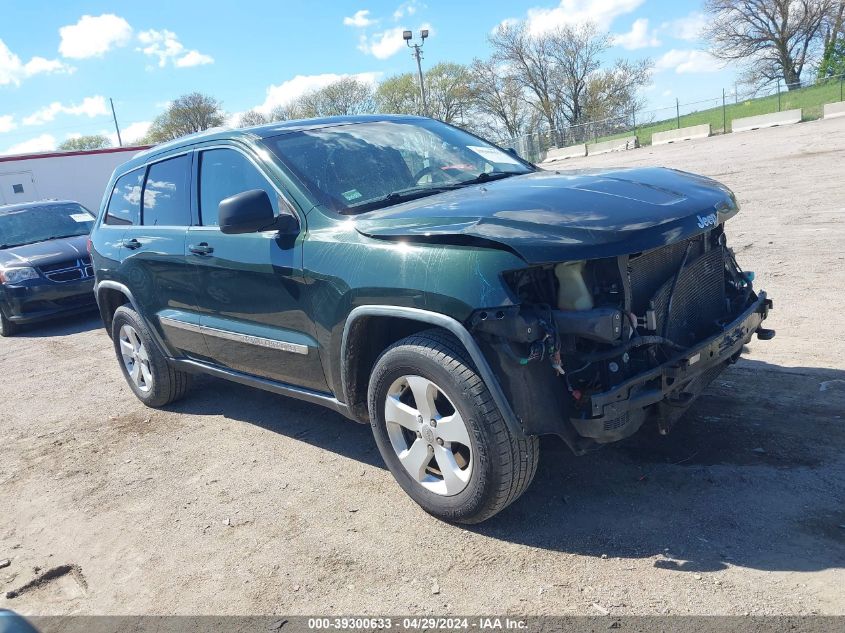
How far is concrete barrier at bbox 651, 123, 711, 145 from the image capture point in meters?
34.6

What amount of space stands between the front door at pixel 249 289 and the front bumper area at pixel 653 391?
1545 mm

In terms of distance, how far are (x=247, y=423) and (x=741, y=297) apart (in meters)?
3.38

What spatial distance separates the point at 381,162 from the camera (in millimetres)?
4098

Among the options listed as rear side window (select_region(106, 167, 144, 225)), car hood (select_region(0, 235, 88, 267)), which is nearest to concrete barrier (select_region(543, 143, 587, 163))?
car hood (select_region(0, 235, 88, 267))

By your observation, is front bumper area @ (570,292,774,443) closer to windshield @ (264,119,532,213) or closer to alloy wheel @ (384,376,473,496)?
alloy wheel @ (384,376,473,496)

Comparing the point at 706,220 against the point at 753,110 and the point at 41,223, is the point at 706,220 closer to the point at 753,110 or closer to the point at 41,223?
the point at 41,223

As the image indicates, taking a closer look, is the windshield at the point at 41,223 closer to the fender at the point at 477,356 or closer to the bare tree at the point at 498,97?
the fender at the point at 477,356

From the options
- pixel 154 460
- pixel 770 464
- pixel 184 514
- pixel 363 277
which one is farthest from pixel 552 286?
pixel 154 460

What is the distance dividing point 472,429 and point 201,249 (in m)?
2.30

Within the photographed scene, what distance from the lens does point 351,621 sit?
2793 millimetres

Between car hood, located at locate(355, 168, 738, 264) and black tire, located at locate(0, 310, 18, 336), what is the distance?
818cm

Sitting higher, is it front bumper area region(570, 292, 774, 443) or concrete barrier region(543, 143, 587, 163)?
concrete barrier region(543, 143, 587, 163)

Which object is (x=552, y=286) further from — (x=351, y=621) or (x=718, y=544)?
(x=351, y=621)

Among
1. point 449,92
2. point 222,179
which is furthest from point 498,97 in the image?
point 222,179
